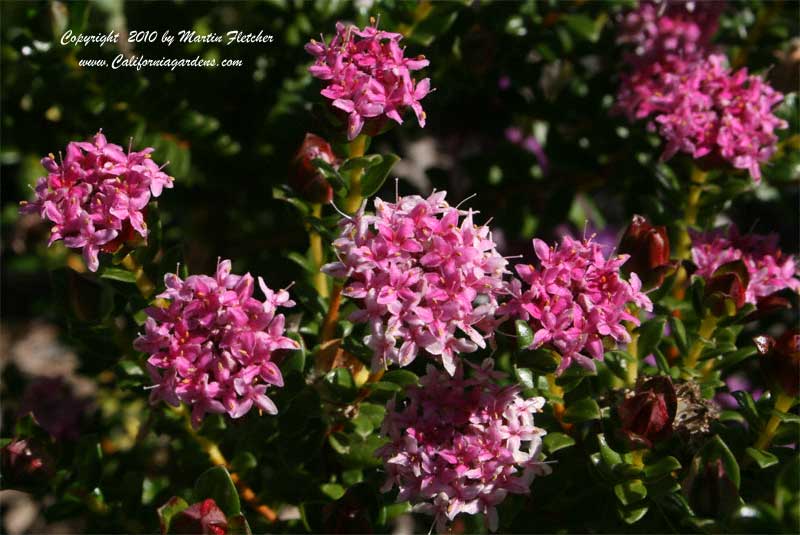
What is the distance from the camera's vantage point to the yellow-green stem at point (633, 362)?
1736 millimetres

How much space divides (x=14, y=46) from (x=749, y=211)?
2358 millimetres

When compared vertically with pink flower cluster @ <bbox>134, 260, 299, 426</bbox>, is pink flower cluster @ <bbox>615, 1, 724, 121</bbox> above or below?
→ above

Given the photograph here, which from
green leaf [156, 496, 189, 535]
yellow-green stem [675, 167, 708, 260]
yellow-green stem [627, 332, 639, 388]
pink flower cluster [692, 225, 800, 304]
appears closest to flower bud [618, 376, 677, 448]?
yellow-green stem [627, 332, 639, 388]

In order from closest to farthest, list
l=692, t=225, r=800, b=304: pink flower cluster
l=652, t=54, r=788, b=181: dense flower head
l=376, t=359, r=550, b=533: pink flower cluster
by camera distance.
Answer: l=376, t=359, r=550, b=533: pink flower cluster, l=692, t=225, r=800, b=304: pink flower cluster, l=652, t=54, r=788, b=181: dense flower head

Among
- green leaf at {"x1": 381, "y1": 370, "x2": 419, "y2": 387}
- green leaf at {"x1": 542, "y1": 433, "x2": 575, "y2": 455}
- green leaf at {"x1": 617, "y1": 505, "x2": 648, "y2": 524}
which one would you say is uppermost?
green leaf at {"x1": 381, "y1": 370, "x2": 419, "y2": 387}

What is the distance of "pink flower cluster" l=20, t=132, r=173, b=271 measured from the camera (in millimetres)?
1523

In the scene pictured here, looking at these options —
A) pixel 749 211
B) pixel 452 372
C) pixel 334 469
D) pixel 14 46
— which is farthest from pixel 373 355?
pixel 749 211

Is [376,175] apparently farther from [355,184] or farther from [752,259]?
[752,259]

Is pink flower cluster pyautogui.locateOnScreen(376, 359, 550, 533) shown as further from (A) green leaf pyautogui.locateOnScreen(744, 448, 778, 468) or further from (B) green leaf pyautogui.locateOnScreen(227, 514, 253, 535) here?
(A) green leaf pyautogui.locateOnScreen(744, 448, 778, 468)

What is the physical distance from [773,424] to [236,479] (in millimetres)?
1113

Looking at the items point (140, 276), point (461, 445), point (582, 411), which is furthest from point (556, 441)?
point (140, 276)

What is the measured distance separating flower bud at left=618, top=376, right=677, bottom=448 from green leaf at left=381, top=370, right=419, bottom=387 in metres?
0.39

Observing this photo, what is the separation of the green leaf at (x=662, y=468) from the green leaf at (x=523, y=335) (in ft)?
1.11

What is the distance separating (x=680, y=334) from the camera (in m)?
1.77
